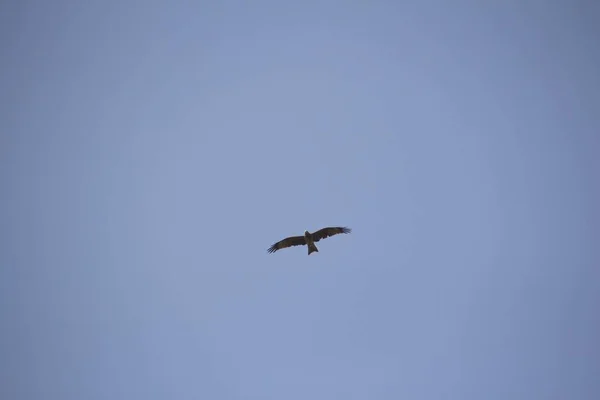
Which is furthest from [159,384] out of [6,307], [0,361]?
[6,307]

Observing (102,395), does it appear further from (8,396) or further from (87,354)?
(8,396)

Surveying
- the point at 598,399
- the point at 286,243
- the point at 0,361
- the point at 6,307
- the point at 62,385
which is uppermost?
the point at 6,307

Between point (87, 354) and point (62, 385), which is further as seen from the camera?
point (62, 385)

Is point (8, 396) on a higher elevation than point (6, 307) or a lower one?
lower

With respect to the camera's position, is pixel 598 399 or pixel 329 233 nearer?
pixel 329 233

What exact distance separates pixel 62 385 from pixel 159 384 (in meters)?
36.7

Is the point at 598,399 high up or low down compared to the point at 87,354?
down

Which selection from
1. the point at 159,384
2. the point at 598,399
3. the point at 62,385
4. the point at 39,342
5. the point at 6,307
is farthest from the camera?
the point at 6,307

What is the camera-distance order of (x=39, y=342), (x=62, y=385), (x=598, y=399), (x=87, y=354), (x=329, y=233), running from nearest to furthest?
(x=329, y=233) → (x=598, y=399) → (x=87, y=354) → (x=62, y=385) → (x=39, y=342)

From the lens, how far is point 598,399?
51219mm

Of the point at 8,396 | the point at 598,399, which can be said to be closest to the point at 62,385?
the point at 8,396

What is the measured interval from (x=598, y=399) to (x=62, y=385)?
86.7m

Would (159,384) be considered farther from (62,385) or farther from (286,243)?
(286,243)

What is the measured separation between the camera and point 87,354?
8681 cm
